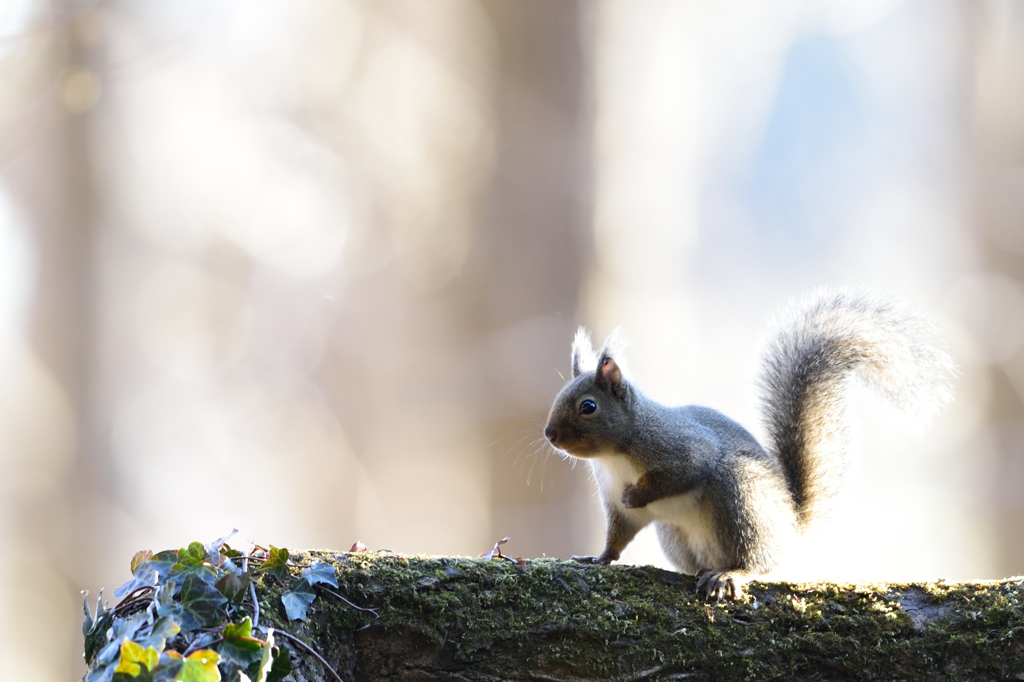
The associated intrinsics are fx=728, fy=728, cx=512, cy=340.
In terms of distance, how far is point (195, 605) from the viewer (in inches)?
30.8

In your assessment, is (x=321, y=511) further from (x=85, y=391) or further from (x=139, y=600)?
(x=139, y=600)

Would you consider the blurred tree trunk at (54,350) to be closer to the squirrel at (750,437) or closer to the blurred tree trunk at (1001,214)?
the squirrel at (750,437)

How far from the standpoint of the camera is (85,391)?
2699mm

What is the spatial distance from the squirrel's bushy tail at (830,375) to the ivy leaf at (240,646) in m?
1.04

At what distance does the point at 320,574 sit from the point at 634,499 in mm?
565

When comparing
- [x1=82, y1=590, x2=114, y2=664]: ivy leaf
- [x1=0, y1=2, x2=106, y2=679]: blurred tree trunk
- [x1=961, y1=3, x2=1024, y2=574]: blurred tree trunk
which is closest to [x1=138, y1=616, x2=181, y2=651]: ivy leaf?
[x1=82, y1=590, x2=114, y2=664]: ivy leaf

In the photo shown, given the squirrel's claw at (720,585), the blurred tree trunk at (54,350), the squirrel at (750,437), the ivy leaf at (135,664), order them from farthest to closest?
1. the blurred tree trunk at (54,350)
2. the squirrel at (750,437)
3. the squirrel's claw at (720,585)
4. the ivy leaf at (135,664)

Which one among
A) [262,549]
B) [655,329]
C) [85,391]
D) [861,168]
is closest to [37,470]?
[85,391]

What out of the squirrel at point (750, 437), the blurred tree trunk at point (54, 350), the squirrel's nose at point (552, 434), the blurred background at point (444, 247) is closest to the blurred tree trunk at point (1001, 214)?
the blurred background at point (444, 247)

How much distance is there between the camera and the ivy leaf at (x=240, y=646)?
0.73m

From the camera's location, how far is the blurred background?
8.83 feet

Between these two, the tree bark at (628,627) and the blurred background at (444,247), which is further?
the blurred background at (444,247)

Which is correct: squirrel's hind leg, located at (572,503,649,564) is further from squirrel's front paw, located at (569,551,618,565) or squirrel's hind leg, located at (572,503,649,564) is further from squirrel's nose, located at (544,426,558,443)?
squirrel's nose, located at (544,426,558,443)

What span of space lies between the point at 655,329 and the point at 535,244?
61 centimetres
